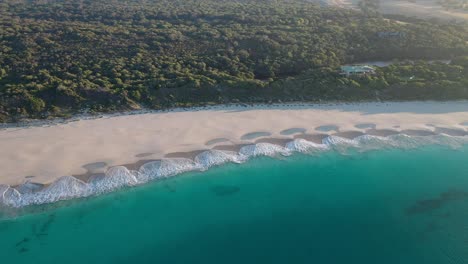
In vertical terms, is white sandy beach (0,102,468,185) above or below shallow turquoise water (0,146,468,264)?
above

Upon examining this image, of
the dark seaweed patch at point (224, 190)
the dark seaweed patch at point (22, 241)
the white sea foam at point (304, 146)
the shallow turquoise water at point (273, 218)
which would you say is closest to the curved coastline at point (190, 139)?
the white sea foam at point (304, 146)

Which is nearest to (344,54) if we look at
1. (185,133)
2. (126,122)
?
(185,133)

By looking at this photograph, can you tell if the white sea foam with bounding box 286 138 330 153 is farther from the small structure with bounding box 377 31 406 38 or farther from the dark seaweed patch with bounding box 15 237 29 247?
the small structure with bounding box 377 31 406 38

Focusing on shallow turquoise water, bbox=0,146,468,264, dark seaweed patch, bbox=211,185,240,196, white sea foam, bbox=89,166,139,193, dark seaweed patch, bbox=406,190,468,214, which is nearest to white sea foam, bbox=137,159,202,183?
white sea foam, bbox=89,166,139,193

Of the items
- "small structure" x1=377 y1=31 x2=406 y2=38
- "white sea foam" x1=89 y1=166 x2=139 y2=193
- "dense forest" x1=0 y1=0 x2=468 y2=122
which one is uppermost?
"small structure" x1=377 y1=31 x2=406 y2=38

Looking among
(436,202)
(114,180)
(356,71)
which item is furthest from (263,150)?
(356,71)

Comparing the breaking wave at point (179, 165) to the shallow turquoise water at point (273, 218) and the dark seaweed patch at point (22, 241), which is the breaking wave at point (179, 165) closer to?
the shallow turquoise water at point (273, 218)

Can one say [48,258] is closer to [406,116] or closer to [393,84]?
[406,116]
